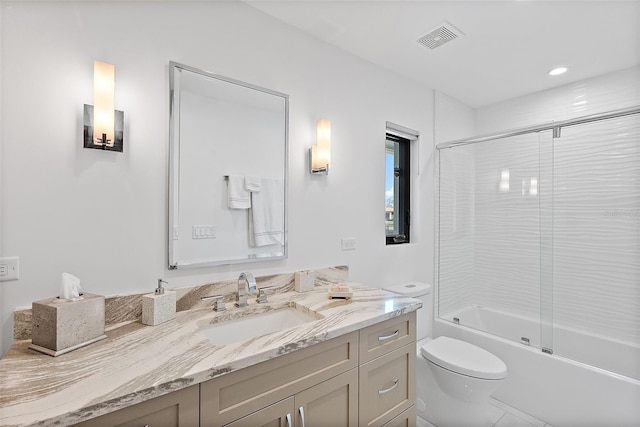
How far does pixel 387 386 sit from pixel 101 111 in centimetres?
174

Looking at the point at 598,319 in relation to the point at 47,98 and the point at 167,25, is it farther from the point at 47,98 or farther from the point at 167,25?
the point at 47,98

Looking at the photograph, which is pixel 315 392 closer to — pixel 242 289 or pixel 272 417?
pixel 272 417

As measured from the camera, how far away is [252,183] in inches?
66.0

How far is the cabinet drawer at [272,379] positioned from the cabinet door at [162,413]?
3cm

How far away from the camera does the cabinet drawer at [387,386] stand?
4.47ft

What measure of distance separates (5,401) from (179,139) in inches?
42.6

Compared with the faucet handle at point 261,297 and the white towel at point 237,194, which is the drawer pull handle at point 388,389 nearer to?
the faucet handle at point 261,297

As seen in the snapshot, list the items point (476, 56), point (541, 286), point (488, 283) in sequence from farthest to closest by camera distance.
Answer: point (488, 283) < point (541, 286) < point (476, 56)

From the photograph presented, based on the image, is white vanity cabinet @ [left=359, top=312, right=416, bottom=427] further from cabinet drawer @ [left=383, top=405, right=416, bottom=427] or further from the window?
the window

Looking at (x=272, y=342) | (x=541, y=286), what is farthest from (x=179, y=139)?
(x=541, y=286)

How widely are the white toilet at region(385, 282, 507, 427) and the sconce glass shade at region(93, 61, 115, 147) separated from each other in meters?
2.13

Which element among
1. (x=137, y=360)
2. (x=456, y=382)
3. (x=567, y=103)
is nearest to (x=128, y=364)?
(x=137, y=360)

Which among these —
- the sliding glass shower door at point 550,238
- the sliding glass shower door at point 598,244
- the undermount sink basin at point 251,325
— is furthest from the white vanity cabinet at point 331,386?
the sliding glass shower door at point 598,244

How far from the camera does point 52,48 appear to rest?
117cm
